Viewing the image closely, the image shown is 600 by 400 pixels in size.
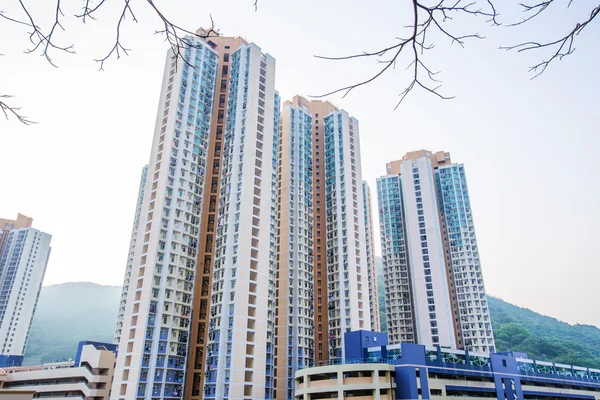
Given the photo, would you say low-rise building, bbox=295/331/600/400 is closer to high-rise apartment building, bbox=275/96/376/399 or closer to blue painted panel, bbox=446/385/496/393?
blue painted panel, bbox=446/385/496/393

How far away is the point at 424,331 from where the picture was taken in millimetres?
62781

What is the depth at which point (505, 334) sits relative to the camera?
90.1m

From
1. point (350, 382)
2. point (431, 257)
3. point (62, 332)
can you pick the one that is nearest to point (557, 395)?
point (431, 257)

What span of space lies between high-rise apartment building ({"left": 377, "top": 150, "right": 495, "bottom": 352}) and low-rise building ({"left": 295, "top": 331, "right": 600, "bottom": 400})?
14.5 meters

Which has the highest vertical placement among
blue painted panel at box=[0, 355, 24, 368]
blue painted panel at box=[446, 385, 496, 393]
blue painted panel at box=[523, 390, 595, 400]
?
blue painted panel at box=[0, 355, 24, 368]

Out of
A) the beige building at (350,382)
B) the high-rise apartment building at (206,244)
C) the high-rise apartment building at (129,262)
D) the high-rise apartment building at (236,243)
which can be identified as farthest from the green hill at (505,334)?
the high-rise apartment building at (206,244)

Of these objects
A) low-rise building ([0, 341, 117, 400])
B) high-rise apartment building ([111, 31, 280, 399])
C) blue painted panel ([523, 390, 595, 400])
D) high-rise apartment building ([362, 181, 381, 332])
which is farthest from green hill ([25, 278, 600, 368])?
low-rise building ([0, 341, 117, 400])

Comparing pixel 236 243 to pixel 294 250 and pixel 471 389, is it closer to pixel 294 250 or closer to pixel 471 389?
pixel 294 250

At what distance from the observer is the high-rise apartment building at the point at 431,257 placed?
64.0 m

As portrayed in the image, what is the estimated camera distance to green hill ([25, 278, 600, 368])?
86062mm

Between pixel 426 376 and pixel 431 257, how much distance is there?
3090 cm

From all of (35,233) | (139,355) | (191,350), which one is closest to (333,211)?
(191,350)

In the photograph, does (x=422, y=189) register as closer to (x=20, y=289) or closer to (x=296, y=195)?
(x=296, y=195)

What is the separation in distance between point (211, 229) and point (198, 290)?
6.67 metres
